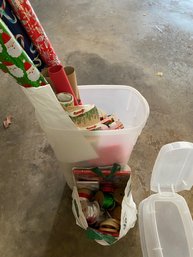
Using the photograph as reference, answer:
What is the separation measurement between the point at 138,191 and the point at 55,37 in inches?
47.9

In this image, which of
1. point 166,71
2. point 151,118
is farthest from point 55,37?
point 151,118

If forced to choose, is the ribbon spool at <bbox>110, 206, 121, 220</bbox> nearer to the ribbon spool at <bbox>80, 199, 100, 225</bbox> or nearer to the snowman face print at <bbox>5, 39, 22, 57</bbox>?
the ribbon spool at <bbox>80, 199, 100, 225</bbox>

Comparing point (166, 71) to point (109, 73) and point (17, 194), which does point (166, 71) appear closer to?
point (109, 73)

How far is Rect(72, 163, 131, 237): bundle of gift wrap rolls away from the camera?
37.1 inches

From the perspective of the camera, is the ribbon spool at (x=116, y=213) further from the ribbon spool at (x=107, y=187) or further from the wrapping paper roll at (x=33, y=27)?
the wrapping paper roll at (x=33, y=27)

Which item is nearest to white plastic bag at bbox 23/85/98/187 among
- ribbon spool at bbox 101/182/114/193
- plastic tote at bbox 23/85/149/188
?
plastic tote at bbox 23/85/149/188

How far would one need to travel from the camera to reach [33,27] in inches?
32.7

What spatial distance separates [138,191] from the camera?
45.9 inches

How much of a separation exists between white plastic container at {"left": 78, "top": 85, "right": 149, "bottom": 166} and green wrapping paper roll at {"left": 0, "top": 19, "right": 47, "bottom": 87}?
0.73ft

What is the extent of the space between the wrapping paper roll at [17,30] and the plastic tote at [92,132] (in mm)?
144

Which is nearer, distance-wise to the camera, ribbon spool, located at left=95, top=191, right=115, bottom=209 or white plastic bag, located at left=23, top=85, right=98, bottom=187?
white plastic bag, located at left=23, top=85, right=98, bottom=187

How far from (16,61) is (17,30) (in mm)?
152

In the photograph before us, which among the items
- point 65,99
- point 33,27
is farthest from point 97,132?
point 33,27

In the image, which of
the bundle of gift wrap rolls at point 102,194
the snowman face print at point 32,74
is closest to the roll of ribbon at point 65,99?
the snowman face print at point 32,74
